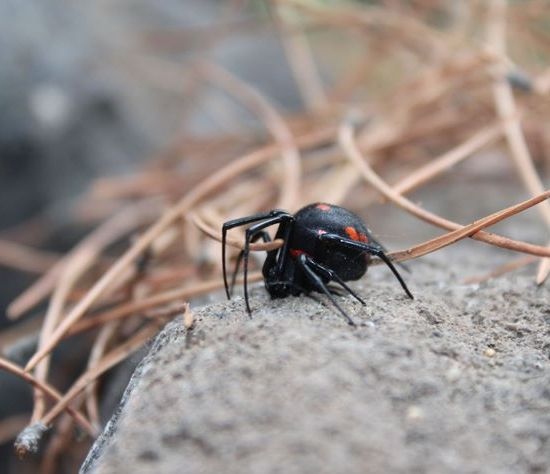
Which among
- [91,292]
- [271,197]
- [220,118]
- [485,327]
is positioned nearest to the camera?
[485,327]

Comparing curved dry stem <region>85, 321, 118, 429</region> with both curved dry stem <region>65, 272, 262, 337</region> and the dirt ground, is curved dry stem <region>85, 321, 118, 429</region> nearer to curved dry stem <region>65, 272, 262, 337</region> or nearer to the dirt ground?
curved dry stem <region>65, 272, 262, 337</region>

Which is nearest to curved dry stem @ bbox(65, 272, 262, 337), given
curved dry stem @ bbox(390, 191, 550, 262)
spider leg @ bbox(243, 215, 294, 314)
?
spider leg @ bbox(243, 215, 294, 314)

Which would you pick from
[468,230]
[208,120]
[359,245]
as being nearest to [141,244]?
[359,245]

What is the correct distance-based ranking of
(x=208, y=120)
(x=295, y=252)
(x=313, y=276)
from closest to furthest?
(x=313, y=276)
(x=295, y=252)
(x=208, y=120)

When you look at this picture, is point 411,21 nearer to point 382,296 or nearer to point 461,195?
point 461,195

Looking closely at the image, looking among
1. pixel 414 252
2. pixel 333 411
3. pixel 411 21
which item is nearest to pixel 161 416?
pixel 333 411

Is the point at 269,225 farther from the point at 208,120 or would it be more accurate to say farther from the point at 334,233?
the point at 208,120
